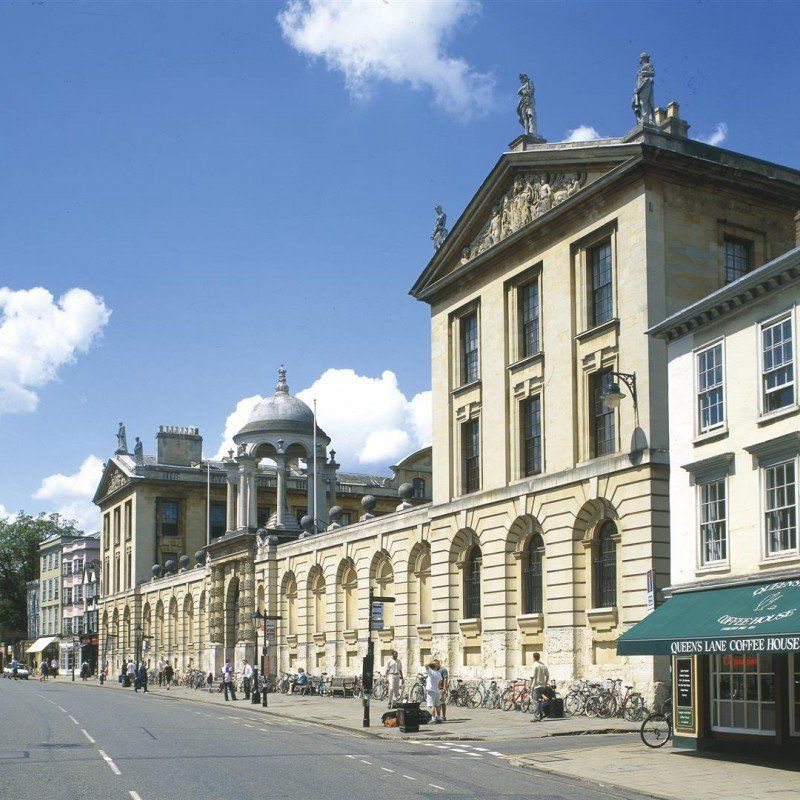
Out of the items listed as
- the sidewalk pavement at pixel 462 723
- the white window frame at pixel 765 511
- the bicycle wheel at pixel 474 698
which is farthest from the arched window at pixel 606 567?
the white window frame at pixel 765 511

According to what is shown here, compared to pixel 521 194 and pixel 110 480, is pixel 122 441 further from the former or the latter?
pixel 521 194

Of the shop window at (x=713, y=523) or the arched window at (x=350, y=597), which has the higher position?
the shop window at (x=713, y=523)

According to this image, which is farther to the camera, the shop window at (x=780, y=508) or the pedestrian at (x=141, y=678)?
the pedestrian at (x=141, y=678)

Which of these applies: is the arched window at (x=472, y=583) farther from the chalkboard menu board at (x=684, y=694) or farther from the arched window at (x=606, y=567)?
the chalkboard menu board at (x=684, y=694)

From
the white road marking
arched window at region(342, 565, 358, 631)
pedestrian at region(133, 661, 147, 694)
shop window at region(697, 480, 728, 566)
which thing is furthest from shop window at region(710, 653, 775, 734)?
pedestrian at region(133, 661, 147, 694)

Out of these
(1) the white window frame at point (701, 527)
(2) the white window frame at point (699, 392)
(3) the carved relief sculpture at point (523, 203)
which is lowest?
(1) the white window frame at point (701, 527)

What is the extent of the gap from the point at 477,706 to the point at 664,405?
1191 cm

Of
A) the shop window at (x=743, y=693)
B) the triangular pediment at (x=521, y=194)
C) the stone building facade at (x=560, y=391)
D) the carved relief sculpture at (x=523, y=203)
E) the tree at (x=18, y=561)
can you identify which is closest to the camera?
the shop window at (x=743, y=693)

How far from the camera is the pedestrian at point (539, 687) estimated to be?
31016 mm

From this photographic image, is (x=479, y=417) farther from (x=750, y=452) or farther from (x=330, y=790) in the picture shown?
(x=330, y=790)

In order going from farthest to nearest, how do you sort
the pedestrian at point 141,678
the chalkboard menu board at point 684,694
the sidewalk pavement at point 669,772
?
1. the pedestrian at point 141,678
2. the chalkboard menu board at point 684,694
3. the sidewalk pavement at point 669,772

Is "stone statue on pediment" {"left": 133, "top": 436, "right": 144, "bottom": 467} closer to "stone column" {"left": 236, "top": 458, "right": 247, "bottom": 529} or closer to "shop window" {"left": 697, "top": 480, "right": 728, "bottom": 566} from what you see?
"stone column" {"left": 236, "top": 458, "right": 247, "bottom": 529}

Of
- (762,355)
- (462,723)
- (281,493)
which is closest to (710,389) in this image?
(762,355)

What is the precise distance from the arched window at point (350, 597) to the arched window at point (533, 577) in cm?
1480
